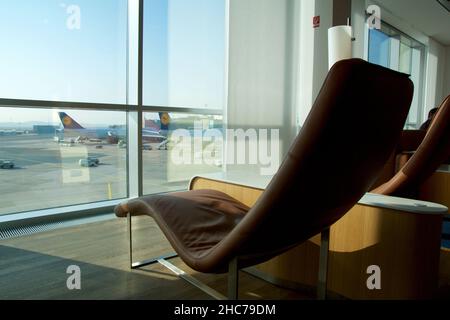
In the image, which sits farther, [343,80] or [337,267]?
[337,267]

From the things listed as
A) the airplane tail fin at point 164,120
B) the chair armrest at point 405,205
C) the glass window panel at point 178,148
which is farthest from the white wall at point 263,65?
the chair armrest at point 405,205

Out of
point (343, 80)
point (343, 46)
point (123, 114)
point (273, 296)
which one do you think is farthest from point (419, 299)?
point (123, 114)

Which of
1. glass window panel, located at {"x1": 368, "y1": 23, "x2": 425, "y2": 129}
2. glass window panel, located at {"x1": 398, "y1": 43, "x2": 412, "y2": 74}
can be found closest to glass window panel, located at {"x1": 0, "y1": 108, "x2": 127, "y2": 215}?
glass window panel, located at {"x1": 368, "y1": 23, "x2": 425, "y2": 129}

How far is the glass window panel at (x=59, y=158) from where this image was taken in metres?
2.71

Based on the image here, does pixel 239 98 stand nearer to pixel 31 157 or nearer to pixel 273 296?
pixel 31 157

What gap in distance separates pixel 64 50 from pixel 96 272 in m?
1.95

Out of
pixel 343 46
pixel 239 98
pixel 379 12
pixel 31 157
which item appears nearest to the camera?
pixel 31 157

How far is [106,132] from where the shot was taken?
3.27 meters

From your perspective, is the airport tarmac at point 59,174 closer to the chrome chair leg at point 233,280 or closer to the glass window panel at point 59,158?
the glass window panel at point 59,158

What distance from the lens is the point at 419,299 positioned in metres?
1.29

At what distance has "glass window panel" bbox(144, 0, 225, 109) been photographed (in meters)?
3.48

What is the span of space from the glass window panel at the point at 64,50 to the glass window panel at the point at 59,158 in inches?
6.9

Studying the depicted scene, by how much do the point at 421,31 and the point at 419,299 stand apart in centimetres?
791

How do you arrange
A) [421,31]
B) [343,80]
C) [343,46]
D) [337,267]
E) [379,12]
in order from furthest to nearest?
[421,31]
[379,12]
[343,46]
[337,267]
[343,80]
